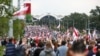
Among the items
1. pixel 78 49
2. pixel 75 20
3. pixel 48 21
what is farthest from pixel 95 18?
pixel 78 49

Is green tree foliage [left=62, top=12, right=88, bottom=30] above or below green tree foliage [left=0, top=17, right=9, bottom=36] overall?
below

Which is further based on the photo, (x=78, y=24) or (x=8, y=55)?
(x=78, y=24)

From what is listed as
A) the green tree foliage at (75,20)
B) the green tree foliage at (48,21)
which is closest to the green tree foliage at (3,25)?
the green tree foliage at (75,20)

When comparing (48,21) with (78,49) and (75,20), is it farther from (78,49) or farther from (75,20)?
(78,49)

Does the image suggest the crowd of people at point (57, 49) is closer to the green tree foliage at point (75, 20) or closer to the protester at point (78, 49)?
the protester at point (78, 49)

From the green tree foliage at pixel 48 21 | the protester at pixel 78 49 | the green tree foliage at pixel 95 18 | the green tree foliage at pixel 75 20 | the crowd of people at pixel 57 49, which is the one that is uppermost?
the protester at pixel 78 49

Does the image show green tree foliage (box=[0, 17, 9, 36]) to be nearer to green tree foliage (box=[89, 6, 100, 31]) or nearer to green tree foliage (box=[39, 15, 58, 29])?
green tree foliage (box=[89, 6, 100, 31])

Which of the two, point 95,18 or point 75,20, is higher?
point 95,18

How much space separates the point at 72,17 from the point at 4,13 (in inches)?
5986

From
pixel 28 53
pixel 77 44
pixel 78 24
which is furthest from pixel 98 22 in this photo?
pixel 77 44

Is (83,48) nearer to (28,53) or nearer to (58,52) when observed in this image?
(58,52)

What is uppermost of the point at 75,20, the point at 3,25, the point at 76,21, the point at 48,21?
Result: the point at 3,25

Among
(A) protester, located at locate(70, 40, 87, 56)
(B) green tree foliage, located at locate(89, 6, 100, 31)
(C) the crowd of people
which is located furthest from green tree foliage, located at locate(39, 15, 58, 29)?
(A) protester, located at locate(70, 40, 87, 56)

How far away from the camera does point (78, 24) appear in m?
153
